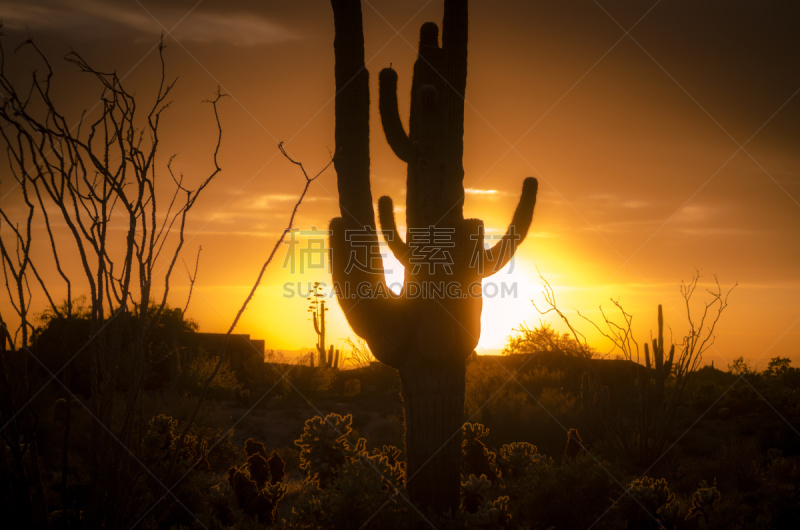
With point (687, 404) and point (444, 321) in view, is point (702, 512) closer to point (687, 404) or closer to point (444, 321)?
point (444, 321)

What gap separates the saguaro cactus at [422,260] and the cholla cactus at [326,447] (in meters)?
0.90

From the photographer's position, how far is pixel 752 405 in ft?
36.6

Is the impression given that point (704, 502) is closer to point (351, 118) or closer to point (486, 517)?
point (486, 517)

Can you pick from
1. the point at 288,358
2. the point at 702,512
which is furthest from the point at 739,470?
the point at 288,358

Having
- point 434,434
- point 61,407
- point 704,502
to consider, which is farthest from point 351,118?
point 704,502

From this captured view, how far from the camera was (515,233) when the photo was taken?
506cm

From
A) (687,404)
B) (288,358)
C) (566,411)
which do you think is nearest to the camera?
(566,411)

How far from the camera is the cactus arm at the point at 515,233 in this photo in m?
4.89

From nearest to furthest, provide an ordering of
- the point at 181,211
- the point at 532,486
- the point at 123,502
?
the point at 123,502, the point at 181,211, the point at 532,486

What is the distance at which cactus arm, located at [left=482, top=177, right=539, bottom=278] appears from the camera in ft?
16.0

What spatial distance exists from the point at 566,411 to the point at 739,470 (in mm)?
3785

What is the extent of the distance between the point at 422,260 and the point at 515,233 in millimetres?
961

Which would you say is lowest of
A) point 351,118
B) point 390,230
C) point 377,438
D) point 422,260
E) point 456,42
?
point 377,438

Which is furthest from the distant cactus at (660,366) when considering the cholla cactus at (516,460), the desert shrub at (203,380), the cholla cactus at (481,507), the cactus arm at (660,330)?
the desert shrub at (203,380)
